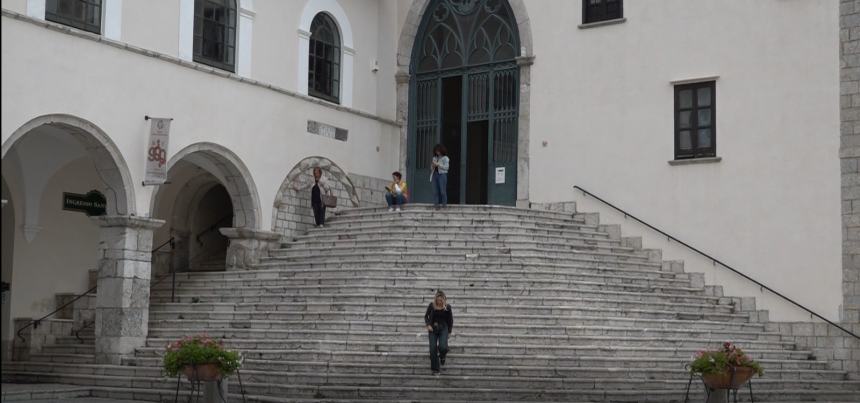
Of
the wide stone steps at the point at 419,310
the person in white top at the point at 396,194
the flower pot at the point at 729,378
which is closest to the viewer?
the flower pot at the point at 729,378

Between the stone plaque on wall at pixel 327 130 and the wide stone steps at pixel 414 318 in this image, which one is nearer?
the wide stone steps at pixel 414 318

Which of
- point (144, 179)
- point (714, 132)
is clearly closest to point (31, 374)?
point (144, 179)

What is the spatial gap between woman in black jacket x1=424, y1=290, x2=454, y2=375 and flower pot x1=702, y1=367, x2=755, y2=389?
3.49 metres

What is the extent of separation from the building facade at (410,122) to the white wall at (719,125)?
0.04 m

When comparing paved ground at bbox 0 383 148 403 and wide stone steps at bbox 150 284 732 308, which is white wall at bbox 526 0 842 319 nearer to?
wide stone steps at bbox 150 284 732 308

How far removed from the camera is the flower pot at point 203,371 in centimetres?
1156

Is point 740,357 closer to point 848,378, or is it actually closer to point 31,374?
point 848,378

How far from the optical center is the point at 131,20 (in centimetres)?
1695

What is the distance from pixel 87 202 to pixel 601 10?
10.3 m

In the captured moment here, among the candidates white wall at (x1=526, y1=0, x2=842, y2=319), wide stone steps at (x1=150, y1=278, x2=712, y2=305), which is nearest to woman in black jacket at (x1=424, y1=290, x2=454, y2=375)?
wide stone steps at (x1=150, y1=278, x2=712, y2=305)

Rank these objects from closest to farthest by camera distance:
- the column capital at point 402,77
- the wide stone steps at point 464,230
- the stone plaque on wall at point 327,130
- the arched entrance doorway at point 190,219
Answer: the wide stone steps at point 464,230 → the stone plaque on wall at point 327,130 → the arched entrance doorway at point 190,219 → the column capital at point 402,77

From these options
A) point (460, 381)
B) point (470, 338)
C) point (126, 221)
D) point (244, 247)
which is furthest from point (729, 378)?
point (244, 247)

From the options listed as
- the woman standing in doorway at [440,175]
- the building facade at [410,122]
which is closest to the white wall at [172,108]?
the building facade at [410,122]

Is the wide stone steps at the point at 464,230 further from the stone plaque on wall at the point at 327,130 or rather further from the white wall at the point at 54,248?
the white wall at the point at 54,248
